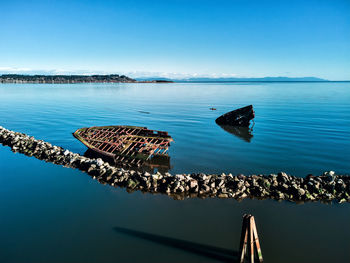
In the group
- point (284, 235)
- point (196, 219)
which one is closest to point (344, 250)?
point (284, 235)

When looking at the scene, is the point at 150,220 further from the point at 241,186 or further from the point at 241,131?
the point at 241,131

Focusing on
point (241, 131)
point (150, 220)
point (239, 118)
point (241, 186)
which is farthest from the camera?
point (239, 118)

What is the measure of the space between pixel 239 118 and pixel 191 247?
2901 cm

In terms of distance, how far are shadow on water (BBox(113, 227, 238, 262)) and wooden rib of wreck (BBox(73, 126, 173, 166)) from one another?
27.5ft

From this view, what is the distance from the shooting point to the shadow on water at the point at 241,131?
28.7 metres

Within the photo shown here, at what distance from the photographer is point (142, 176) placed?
14.3 m

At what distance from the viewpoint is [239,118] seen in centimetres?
3609

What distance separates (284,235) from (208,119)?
30.7 metres

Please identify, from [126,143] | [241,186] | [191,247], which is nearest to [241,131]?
[126,143]

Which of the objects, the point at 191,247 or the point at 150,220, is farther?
the point at 150,220

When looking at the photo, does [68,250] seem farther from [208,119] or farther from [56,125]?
[208,119]

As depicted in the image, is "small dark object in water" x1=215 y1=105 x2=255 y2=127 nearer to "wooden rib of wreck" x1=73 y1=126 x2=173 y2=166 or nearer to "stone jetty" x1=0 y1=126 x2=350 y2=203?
"wooden rib of wreck" x1=73 y1=126 x2=173 y2=166

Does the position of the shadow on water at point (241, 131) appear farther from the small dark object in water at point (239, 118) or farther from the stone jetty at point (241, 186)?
the stone jetty at point (241, 186)

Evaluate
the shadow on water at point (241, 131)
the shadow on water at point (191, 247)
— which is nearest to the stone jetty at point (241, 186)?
the shadow on water at point (191, 247)
